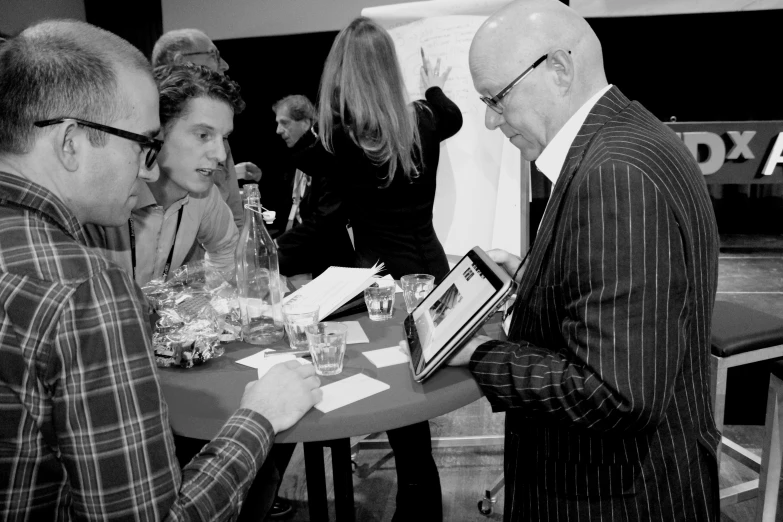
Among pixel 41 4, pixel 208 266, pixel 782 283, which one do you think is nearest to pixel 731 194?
pixel 782 283

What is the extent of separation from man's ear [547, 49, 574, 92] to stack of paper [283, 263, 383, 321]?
745mm

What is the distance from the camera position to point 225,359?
57.6 inches

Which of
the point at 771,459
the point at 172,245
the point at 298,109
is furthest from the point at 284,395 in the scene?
the point at 298,109

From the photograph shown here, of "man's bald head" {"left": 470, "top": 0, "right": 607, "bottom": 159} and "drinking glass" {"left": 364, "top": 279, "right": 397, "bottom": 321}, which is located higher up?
"man's bald head" {"left": 470, "top": 0, "right": 607, "bottom": 159}

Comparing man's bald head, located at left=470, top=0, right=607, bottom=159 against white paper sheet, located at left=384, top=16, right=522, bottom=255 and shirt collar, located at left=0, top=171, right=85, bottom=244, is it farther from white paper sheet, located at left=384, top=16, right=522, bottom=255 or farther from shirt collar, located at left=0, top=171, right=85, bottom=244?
white paper sheet, located at left=384, top=16, right=522, bottom=255

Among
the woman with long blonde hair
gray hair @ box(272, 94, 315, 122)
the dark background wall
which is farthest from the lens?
the dark background wall

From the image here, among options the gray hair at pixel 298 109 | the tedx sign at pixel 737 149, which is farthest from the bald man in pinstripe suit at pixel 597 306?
the tedx sign at pixel 737 149

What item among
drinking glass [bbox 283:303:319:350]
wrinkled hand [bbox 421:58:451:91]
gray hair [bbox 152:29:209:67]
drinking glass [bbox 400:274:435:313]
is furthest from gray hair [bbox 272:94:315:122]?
drinking glass [bbox 283:303:319:350]

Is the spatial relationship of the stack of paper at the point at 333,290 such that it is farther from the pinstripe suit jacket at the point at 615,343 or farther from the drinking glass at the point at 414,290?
the pinstripe suit jacket at the point at 615,343

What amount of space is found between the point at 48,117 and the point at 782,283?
20.8ft

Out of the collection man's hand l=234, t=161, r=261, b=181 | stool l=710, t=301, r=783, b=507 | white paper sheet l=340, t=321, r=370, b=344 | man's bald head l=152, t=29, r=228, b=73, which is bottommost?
stool l=710, t=301, r=783, b=507

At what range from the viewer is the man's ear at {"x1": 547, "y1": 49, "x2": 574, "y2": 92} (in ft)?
4.00

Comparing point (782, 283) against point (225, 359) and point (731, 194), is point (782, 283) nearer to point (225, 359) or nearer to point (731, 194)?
point (731, 194)

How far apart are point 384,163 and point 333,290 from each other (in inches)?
36.5
